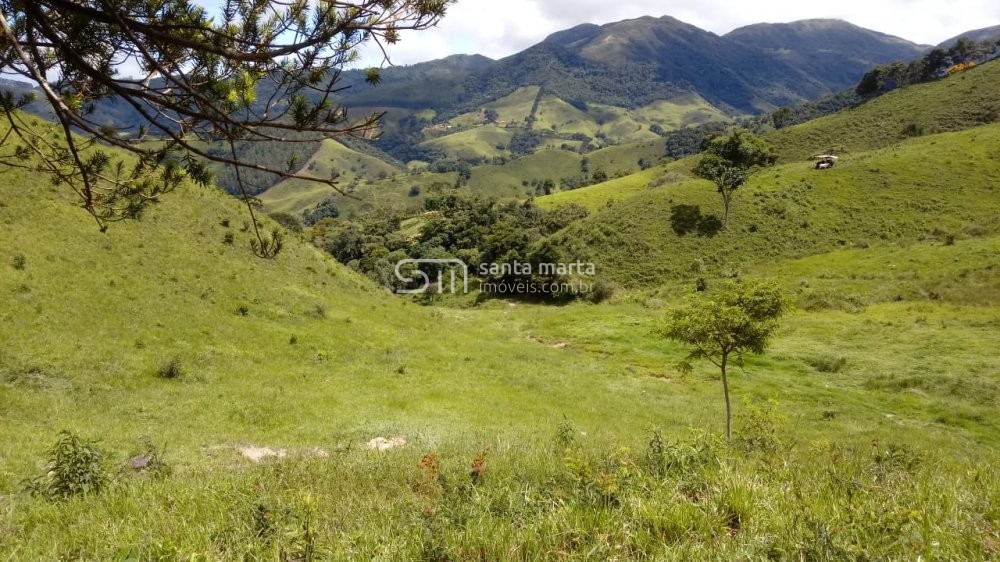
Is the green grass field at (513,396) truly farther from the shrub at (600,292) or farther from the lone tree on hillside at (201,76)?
the lone tree on hillside at (201,76)

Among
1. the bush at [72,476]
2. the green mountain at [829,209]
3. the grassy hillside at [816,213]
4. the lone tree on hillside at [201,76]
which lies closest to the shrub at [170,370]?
the bush at [72,476]

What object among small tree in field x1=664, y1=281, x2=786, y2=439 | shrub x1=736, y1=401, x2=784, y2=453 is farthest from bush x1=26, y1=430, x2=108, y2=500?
small tree in field x1=664, y1=281, x2=786, y2=439

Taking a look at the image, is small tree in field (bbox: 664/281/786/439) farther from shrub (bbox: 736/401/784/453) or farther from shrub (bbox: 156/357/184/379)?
shrub (bbox: 156/357/184/379)

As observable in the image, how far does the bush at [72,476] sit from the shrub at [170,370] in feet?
38.7

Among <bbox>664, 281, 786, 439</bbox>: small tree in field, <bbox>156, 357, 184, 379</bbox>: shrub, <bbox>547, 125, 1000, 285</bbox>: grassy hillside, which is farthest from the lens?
<bbox>547, 125, 1000, 285</bbox>: grassy hillside

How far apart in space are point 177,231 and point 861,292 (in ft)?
164

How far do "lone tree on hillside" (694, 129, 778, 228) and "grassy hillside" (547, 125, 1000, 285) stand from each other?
12.4ft

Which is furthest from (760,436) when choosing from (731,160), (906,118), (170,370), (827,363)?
(906,118)

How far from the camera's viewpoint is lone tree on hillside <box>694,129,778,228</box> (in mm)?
53141

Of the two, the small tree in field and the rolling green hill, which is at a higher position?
the rolling green hill

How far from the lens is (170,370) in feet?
54.7

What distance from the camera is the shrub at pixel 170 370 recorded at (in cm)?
1663

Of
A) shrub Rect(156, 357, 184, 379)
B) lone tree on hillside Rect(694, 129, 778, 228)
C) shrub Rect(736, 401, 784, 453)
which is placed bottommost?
shrub Rect(156, 357, 184, 379)

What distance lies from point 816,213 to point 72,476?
64.6 m
